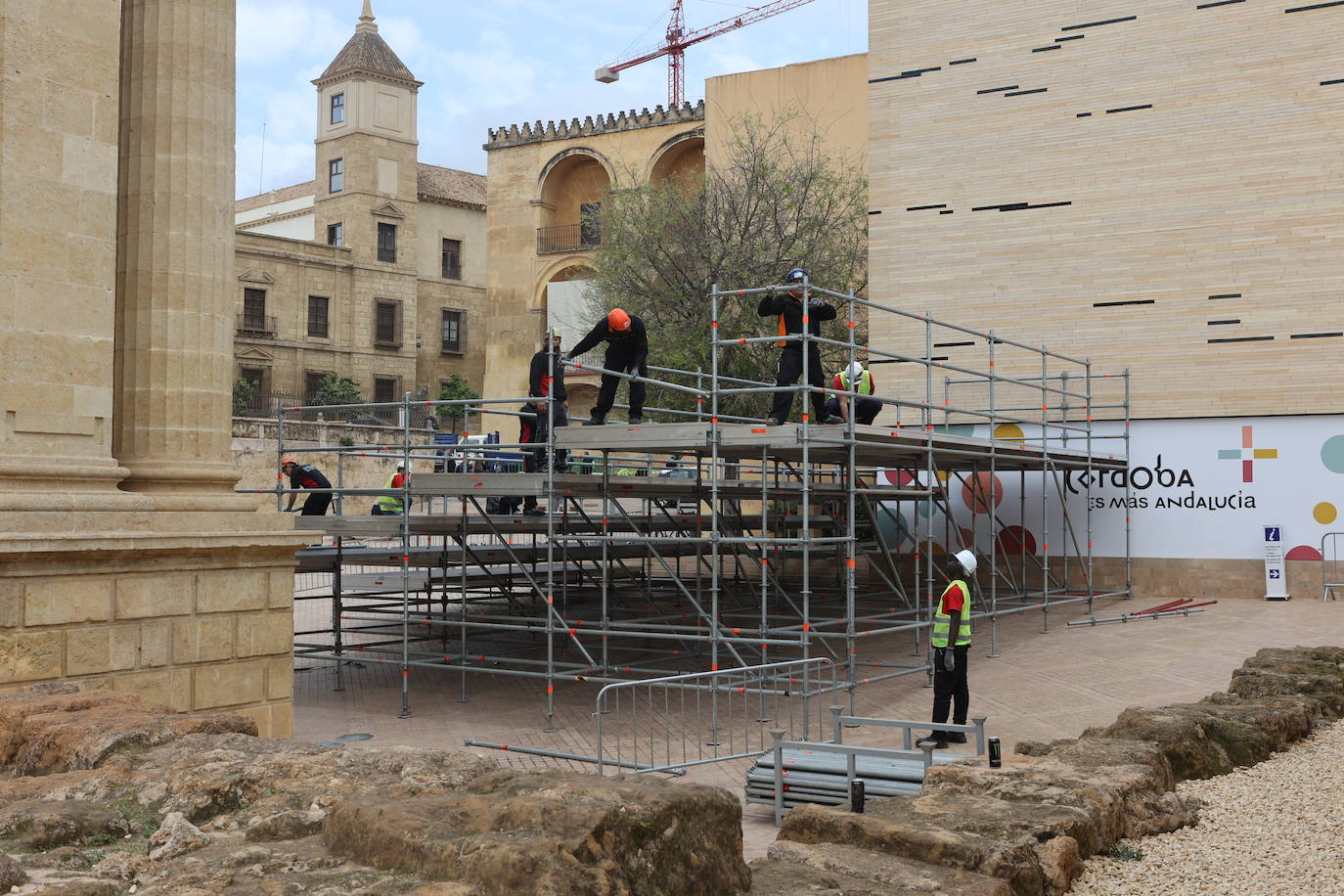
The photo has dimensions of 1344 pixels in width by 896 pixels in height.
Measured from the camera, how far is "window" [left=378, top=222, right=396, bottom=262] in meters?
56.9

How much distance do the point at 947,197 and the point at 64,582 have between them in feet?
56.1

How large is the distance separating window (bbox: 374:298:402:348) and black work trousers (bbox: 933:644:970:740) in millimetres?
48246

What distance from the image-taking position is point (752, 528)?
21.3 metres

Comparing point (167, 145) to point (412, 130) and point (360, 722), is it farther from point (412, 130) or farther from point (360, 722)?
point (412, 130)

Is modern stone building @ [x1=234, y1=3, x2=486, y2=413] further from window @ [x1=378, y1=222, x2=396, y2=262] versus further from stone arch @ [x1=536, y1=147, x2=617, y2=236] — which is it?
stone arch @ [x1=536, y1=147, x2=617, y2=236]

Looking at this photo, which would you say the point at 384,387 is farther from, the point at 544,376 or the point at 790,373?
the point at 790,373

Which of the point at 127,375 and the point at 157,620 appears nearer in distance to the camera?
the point at 157,620

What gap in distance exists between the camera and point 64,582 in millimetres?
9844

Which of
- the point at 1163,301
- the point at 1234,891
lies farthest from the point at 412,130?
the point at 1234,891

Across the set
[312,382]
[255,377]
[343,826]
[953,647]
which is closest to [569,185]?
[312,382]

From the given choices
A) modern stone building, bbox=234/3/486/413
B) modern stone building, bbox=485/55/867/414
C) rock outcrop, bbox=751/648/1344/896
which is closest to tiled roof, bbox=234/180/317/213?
modern stone building, bbox=234/3/486/413

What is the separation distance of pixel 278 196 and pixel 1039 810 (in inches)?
2597

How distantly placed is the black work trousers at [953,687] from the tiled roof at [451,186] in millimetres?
51414

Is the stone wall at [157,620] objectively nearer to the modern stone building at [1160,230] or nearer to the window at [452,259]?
the modern stone building at [1160,230]
